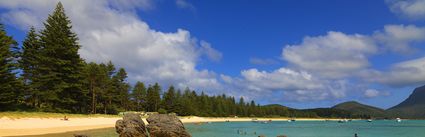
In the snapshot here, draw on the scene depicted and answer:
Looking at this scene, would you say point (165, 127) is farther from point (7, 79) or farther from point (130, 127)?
point (7, 79)

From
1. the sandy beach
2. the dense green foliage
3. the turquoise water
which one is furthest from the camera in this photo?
the turquoise water

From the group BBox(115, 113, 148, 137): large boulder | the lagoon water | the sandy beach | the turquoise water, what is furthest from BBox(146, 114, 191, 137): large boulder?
the turquoise water

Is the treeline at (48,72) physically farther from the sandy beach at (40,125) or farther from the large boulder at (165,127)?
the large boulder at (165,127)

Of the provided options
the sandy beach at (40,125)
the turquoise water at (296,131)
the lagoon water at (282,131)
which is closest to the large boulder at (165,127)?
the lagoon water at (282,131)

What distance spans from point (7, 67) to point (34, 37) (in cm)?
1947

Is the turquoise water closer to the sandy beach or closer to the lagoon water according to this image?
the lagoon water

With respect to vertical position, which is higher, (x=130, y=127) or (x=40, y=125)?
(x=130, y=127)

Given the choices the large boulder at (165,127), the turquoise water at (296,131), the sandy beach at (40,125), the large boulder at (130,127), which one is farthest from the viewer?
the turquoise water at (296,131)

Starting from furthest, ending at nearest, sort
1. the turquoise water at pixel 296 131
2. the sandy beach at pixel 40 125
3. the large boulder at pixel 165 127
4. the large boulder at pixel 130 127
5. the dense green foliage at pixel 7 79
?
the turquoise water at pixel 296 131
the dense green foliage at pixel 7 79
the sandy beach at pixel 40 125
the large boulder at pixel 130 127
the large boulder at pixel 165 127

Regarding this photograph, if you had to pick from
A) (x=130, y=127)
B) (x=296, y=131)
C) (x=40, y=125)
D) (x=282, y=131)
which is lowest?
(x=296, y=131)

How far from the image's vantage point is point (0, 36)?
2228 inches

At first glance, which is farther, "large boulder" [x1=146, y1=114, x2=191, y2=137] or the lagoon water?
the lagoon water

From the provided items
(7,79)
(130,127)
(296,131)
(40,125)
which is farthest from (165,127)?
(296,131)

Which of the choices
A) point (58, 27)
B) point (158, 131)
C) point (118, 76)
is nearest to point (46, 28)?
point (58, 27)
